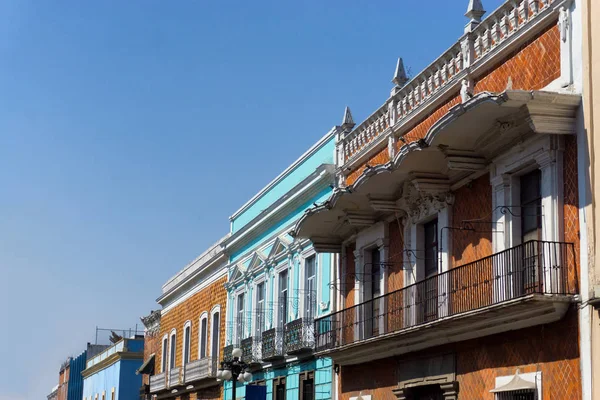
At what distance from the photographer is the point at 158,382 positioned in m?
32.3

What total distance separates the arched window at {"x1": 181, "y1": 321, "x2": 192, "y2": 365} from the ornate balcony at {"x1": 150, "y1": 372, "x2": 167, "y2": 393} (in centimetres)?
170

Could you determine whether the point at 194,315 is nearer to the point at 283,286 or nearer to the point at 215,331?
the point at 215,331

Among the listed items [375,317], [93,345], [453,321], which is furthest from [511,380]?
[93,345]

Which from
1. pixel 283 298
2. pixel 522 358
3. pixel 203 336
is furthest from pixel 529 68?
pixel 203 336

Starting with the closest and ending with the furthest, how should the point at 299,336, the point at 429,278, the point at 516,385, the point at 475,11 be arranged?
1. the point at 516,385
2. the point at 475,11
3. the point at 429,278
4. the point at 299,336

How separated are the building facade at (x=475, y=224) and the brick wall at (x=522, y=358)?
0.06 ft

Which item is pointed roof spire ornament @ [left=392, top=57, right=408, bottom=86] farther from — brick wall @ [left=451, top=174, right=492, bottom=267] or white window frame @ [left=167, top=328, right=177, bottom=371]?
white window frame @ [left=167, top=328, right=177, bottom=371]

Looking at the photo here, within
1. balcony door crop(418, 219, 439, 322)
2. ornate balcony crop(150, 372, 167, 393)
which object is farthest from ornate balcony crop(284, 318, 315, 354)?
ornate balcony crop(150, 372, 167, 393)

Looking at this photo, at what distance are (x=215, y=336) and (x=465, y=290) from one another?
1501cm

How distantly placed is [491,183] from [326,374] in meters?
6.76

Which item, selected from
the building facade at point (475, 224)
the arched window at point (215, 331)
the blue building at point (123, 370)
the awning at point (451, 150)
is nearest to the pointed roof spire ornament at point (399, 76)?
the building facade at point (475, 224)

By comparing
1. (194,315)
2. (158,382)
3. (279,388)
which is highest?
(194,315)

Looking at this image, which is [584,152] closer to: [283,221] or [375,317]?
[375,317]

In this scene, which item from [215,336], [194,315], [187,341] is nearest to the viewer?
[215,336]
